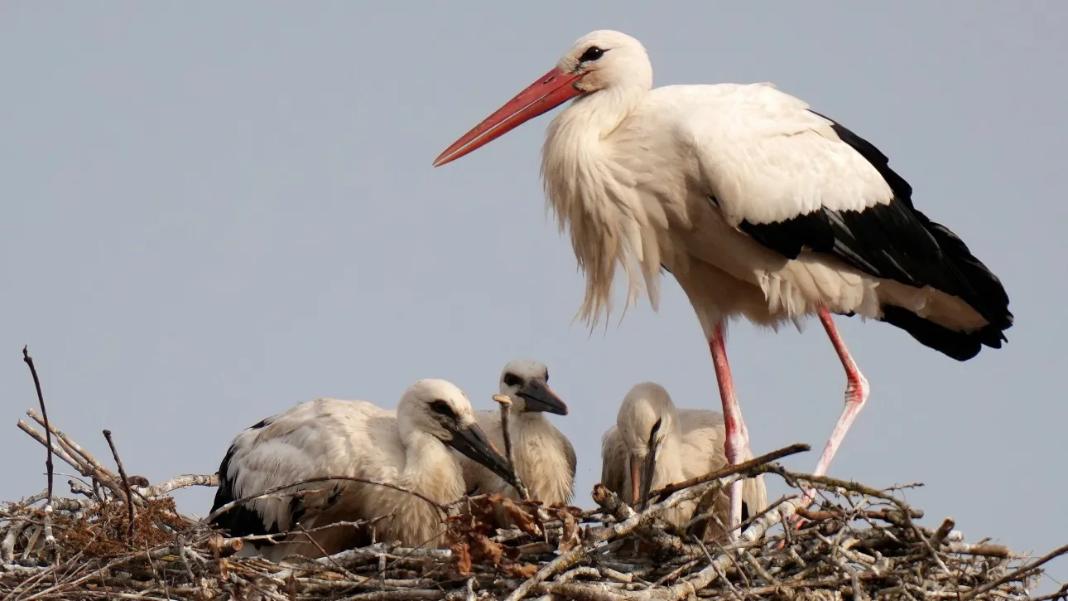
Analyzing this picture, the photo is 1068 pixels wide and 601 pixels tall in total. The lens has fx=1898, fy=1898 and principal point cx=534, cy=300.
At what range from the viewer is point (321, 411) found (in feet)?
23.5

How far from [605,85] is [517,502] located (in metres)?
1.93

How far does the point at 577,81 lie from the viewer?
727 cm

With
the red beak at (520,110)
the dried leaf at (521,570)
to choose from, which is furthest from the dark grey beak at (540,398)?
the dried leaf at (521,570)

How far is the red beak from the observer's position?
24.0 feet

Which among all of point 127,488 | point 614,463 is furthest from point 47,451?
point 614,463

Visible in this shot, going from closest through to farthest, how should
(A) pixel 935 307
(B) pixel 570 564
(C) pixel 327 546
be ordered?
(B) pixel 570 564 → (C) pixel 327 546 → (A) pixel 935 307

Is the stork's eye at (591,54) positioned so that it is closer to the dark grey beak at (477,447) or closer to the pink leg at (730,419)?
the pink leg at (730,419)

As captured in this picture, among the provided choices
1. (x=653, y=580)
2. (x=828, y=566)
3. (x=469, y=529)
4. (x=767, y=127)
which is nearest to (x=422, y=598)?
(x=469, y=529)

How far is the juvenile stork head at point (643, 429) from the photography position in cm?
691

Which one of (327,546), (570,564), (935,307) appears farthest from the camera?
(935,307)

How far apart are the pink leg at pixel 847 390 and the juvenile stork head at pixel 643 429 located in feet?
2.25

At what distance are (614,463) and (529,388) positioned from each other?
44 cm

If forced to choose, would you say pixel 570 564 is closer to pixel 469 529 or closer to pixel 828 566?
pixel 469 529

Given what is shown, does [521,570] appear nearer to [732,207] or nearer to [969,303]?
[732,207]
